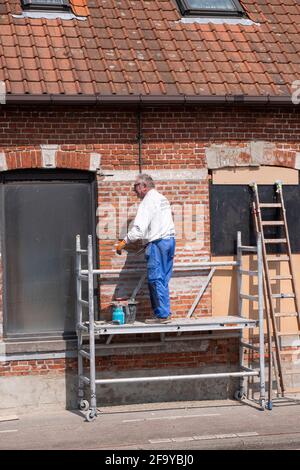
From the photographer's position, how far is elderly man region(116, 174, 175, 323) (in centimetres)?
1120

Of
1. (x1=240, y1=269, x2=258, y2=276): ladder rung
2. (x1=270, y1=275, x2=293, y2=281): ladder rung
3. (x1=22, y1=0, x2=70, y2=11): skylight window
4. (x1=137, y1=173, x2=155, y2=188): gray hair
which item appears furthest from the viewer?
(x1=22, y1=0, x2=70, y2=11): skylight window

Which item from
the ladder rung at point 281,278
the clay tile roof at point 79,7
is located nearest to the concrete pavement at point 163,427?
the ladder rung at point 281,278

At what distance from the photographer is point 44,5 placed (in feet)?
41.7

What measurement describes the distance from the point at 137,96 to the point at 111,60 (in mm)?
871

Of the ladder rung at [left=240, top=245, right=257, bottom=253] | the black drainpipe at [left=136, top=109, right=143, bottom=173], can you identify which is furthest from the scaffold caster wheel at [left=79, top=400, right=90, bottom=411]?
the black drainpipe at [left=136, top=109, right=143, bottom=173]

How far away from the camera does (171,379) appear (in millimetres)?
11141

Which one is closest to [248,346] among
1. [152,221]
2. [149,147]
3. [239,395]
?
[239,395]

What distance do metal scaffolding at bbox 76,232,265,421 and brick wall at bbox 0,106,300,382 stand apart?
0.29 meters

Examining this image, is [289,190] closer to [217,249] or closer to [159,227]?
[217,249]

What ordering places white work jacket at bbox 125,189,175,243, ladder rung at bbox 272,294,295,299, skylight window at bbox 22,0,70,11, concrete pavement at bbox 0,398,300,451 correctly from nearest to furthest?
1. concrete pavement at bbox 0,398,300,451
2. white work jacket at bbox 125,189,175,243
3. ladder rung at bbox 272,294,295,299
4. skylight window at bbox 22,0,70,11

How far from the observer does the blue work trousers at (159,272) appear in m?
11.2

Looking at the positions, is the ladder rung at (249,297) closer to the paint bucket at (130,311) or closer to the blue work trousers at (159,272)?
the blue work trousers at (159,272)

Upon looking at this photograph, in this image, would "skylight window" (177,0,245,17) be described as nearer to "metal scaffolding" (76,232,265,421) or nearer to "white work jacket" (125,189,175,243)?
"white work jacket" (125,189,175,243)
